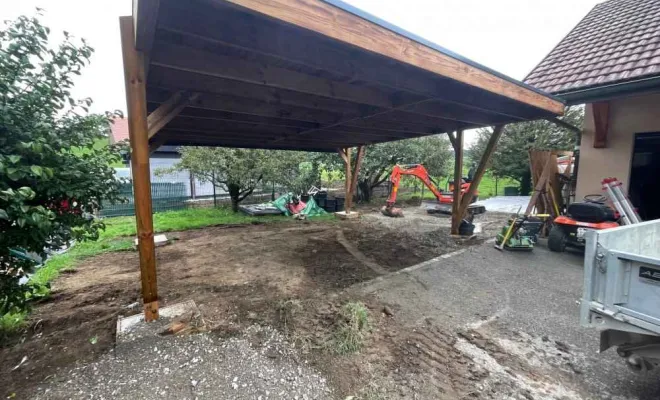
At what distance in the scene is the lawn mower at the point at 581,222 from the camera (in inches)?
171

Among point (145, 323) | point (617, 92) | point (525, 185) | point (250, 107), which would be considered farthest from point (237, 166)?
point (525, 185)

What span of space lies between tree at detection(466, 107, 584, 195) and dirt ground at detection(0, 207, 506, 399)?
11.0 m

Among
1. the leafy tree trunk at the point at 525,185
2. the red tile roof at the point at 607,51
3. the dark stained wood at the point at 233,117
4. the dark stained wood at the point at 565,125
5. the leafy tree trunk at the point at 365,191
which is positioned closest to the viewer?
the red tile roof at the point at 607,51

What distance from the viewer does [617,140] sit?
4547 millimetres

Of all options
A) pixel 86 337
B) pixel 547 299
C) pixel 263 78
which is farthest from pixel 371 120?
pixel 86 337

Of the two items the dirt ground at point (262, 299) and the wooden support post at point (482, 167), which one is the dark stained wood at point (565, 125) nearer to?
the wooden support post at point (482, 167)

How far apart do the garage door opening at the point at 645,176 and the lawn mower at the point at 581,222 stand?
0.53 metres

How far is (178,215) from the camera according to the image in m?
8.76

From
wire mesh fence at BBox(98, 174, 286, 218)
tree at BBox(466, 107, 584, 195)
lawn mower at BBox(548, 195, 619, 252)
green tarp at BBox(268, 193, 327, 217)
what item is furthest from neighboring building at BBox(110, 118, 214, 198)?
tree at BBox(466, 107, 584, 195)

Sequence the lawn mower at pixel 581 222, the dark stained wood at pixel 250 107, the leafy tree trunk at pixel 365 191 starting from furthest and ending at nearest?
the leafy tree trunk at pixel 365 191 → the lawn mower at pixel 581 222 → the dark stained wood at pixel 250 107

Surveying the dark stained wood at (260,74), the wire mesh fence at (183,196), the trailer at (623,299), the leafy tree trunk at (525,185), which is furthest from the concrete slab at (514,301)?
the leafy tree trunk at (525,185)

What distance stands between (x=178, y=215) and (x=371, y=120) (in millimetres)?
6885

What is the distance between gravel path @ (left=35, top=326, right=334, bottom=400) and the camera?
5.89 ft

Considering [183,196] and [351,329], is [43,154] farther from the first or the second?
[183,196]
